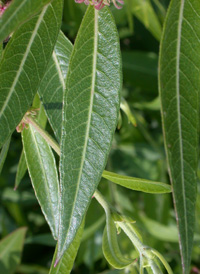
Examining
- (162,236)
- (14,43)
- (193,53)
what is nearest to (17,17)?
(14,43)

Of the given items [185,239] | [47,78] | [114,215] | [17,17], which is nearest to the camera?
[17,17]

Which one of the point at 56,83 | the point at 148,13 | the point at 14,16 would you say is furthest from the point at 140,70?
the point at 14,16

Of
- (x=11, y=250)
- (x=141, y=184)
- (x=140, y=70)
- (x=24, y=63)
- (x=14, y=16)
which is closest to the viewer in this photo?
(x=14, y=16)

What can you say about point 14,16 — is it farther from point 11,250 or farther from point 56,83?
point 11,250

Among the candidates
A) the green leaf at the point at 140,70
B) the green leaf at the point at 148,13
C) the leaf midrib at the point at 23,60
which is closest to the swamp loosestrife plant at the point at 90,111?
the leaf midrib at the point at 23,60

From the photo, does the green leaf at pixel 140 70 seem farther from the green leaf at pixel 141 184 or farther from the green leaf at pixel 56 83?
the green leaf at pixel 141 184

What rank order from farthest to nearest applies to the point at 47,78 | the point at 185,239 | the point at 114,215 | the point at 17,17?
1. the point at 47,78
2. the point at 114,215
3. the point at 185,239
4. the point at 17,17

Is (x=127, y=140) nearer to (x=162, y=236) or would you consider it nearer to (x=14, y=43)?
(x=162, y=236)
